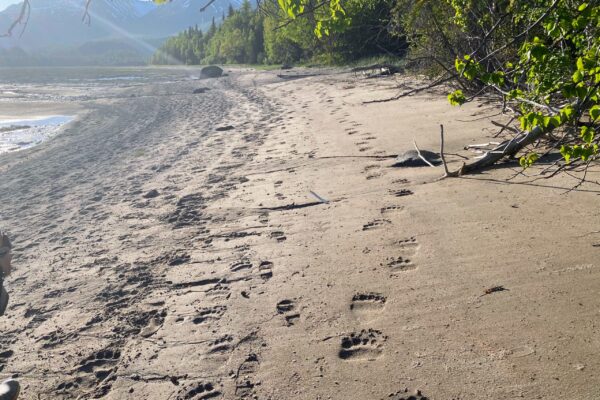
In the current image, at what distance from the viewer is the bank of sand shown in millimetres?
2814

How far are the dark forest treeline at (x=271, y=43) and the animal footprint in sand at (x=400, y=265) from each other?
6.78ft

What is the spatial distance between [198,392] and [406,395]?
1121 mm

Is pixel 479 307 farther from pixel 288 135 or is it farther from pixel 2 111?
pixel 2 111

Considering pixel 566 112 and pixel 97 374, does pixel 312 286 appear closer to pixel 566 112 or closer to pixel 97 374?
pixel 97 374

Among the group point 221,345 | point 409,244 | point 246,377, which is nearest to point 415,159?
point 409,244

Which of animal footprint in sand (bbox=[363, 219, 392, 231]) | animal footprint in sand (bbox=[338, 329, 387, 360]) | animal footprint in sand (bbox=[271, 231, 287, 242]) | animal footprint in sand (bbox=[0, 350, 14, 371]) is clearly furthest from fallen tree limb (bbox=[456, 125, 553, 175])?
animal footprint in sand (bbox=[0, 350, 14, 371])

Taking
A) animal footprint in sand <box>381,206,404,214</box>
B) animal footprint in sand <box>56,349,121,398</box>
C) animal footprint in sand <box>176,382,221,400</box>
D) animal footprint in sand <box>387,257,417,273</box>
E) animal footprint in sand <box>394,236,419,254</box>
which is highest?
animal footprint in sand <box>381,206,404,214</box>

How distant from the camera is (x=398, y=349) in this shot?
2.94 m

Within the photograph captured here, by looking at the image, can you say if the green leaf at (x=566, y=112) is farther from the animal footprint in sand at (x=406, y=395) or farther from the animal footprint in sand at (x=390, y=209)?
the animal footprint in sand at (x=390, y=209)

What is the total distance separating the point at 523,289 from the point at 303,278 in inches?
60.5

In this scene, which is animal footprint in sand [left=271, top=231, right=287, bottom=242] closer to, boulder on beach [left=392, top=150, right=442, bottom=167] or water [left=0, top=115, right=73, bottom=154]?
boulder on beach [left=392, top=150, right=442, bottom=167]

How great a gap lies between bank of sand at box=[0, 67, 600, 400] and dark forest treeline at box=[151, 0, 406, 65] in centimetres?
207

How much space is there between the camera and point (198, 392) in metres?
2.84

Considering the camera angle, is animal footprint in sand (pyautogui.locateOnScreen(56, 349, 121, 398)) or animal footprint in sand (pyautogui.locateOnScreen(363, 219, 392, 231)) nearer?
animal footprint in sand (pyautogui.locateOnScreen(56, 349, 121, 398))
